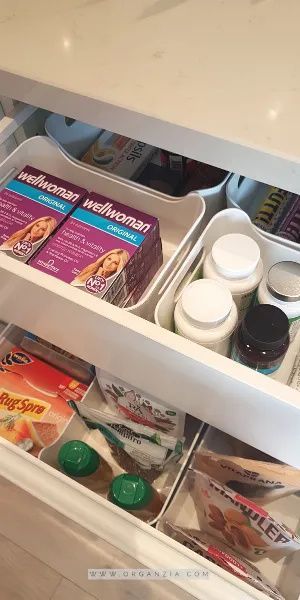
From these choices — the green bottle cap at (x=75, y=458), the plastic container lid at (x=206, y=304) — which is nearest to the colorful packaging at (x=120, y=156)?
the plastic container lid at (x=206, y=304)

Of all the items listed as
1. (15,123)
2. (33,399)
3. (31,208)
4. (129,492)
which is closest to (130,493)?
(129,492)

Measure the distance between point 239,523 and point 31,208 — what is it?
0.54 metres

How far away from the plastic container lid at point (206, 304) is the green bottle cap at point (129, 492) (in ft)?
1.00

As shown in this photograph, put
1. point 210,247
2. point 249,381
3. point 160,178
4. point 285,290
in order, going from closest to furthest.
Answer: point 249,381
point 285,290
point 210,247
point 160,178

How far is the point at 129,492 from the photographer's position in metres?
0.82

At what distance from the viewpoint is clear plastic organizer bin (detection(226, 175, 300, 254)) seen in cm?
77

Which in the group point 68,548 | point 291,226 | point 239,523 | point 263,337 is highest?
point 291,226

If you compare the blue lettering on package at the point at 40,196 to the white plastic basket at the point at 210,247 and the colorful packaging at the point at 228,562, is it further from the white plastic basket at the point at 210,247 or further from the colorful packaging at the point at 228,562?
the colorful packaging at the point at 228,562

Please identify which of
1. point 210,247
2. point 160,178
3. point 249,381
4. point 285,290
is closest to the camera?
point 249,381

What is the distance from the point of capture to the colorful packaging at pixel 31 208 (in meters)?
0.76

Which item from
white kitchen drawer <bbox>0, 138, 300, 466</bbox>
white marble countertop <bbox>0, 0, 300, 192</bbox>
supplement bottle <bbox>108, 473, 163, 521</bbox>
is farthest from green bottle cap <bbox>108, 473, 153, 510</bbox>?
white marble countertop <bbox>0, 0, 300, 192</bbox>

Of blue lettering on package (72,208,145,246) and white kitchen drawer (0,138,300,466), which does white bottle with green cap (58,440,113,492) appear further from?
blue lettering on package (72,208,145,246)

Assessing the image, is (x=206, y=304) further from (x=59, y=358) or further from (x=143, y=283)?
(x=59, y=358)

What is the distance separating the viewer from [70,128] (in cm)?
93
